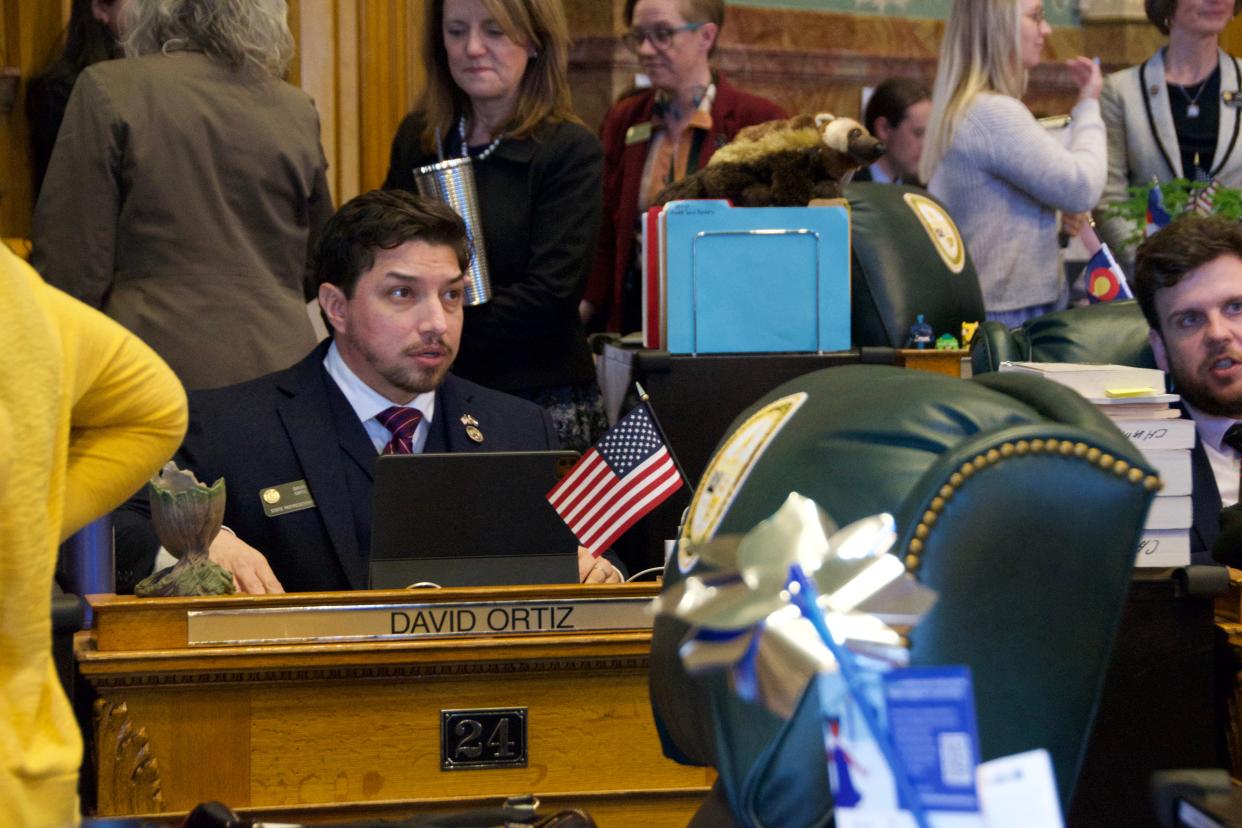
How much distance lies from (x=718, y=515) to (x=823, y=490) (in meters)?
0.13

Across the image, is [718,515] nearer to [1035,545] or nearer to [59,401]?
[1035,545]

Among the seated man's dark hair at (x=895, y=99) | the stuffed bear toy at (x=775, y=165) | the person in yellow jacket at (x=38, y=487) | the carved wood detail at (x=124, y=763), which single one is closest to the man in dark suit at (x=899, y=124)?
the seated man's dark hair at (x=895, y=99)

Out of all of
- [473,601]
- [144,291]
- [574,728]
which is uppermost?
[144,291]

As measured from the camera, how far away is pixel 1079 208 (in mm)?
4188

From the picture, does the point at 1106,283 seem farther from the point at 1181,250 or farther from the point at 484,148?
the point at 484,148

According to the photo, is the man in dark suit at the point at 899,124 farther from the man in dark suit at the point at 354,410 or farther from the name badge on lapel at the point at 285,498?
the name badge on lapel at the point at 285,498

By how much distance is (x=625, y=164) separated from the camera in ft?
15.2

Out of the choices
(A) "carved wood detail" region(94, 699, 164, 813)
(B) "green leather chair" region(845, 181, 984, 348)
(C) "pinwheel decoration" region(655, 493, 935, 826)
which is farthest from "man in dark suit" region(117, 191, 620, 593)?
(C) "pinwheel decoration" region(655, 493, 935, 826)

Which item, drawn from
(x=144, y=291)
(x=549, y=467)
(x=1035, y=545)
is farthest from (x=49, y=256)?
(x=1035, y=545)

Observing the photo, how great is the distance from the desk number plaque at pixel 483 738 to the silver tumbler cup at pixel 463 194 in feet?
5.12

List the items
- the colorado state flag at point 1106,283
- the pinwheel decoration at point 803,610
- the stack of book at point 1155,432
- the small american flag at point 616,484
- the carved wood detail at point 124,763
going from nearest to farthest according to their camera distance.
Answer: the pinwheel decoration at point 803,610, the carved wood detail at point 124,763, the stack of book at point 1155,432, the small american flag at point 616,484, the colorado state flag at point 1106,283

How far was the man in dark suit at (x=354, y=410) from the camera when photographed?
10.1ft

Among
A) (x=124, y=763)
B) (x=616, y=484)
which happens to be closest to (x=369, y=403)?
(x=616, y=484)

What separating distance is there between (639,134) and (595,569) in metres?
1.89
